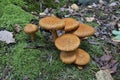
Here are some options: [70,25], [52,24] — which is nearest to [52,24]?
[52,24]

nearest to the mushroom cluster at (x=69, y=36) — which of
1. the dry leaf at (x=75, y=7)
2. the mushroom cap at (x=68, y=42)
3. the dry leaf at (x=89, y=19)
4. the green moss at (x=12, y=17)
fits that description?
the mushroom cap at (x=68, y=42)

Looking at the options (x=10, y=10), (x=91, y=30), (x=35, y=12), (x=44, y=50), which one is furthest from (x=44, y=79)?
(x=35, y=12)

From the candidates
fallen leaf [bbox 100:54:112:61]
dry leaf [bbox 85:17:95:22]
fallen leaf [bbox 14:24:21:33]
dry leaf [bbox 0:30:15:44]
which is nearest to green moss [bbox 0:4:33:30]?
fallen leaf [bbox 14:24:21:33]

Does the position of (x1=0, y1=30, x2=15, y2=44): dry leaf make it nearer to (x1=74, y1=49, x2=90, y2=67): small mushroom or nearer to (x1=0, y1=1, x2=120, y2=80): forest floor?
(x1=0, y1=1, x2=120, y2=80): forest floor

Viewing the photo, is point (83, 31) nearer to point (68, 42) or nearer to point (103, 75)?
A: point (68, 42)

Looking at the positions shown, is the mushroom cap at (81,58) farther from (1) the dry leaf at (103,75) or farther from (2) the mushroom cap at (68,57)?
(1) the dry leaf at (103,75)

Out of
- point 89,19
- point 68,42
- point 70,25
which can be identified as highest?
→ point 70,25
